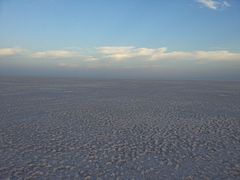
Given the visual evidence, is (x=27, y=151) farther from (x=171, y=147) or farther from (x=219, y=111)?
(x=219, y=111)

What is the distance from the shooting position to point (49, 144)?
9.99 meters

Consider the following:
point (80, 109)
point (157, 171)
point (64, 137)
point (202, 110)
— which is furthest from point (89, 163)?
point (202, 110)

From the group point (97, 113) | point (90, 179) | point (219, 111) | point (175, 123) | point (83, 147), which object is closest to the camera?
point (90, 179)

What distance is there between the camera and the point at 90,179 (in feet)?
23.0

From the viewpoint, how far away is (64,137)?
1104cm

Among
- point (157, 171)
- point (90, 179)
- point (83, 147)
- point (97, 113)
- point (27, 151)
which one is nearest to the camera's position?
point (90, 179)

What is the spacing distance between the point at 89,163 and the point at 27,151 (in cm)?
254

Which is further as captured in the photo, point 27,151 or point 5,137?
point 5,137

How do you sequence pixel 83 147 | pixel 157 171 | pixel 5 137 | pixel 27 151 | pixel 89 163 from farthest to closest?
pixel 5 137 < pixel 83 147 < pixel 27 151 < pixel 89 163 < pixel 157 171

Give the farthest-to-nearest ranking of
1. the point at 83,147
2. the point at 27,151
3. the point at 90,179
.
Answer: the point at 83,147 → the point at 27,151 → the point at 90,179

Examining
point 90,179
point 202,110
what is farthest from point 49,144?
point 202,110

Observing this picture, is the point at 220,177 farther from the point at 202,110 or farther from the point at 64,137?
the point at 202,110

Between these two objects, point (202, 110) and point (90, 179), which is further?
point (202, 110)

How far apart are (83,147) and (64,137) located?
65.9 inches
